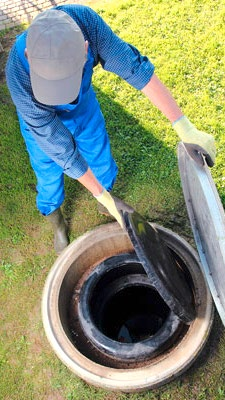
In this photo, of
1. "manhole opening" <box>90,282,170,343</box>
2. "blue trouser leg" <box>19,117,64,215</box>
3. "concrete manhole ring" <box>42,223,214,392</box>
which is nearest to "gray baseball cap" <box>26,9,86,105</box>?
"blue trouser leg" <box>19,117,64,215</box>

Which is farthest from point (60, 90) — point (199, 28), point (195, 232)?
point (199, 28)

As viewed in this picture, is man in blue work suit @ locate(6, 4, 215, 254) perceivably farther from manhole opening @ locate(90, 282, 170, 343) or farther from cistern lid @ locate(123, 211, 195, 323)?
manhole opening @ locate(90, 282, 170, 343)

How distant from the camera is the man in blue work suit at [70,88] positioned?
2.67 metres

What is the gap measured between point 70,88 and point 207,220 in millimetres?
1211

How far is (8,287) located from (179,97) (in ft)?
8.81

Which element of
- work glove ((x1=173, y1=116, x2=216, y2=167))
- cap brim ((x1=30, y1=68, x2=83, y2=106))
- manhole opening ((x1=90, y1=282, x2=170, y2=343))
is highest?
cap brim ((x1=30, y1=68, x2=83, y2=106))

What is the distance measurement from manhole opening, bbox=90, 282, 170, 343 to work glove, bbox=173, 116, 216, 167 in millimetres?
1386

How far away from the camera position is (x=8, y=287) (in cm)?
450

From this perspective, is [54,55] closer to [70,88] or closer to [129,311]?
[70,88]

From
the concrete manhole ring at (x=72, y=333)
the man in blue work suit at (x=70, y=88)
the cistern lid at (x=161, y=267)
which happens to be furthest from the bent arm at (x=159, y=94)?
the concrete manhole ring at (x=72, y=333)

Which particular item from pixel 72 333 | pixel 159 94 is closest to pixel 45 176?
pixel 159 94

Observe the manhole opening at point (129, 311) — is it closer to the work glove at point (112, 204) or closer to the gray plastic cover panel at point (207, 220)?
the gray plastic cover panel at point (207, 220)

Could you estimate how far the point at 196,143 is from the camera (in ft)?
11.1

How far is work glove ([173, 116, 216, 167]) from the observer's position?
3.22 meters
